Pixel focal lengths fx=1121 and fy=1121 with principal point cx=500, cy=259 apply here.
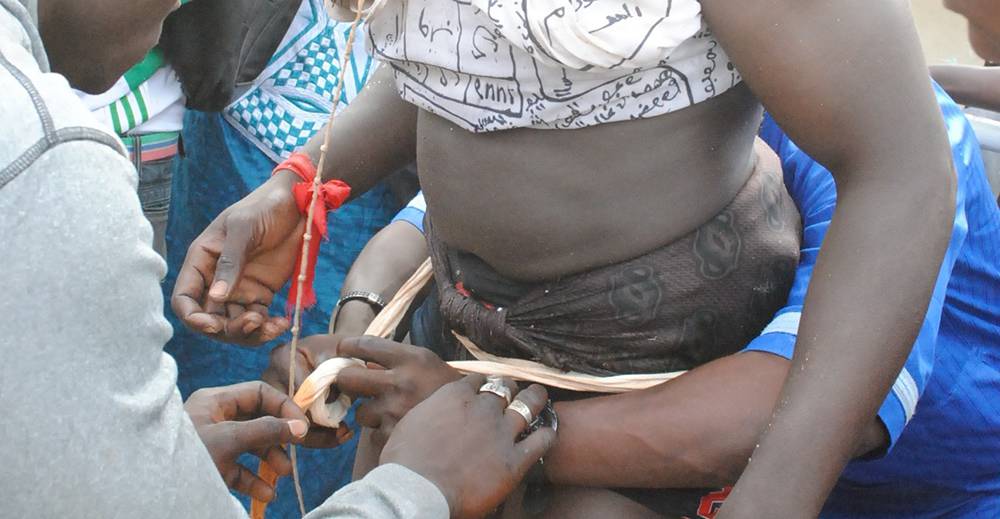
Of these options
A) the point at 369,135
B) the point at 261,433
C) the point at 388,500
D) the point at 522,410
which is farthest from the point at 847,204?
the point at 369,135

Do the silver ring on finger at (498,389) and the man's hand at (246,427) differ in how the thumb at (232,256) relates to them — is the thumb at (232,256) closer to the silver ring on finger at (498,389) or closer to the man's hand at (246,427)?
the man's hand at (246,427)

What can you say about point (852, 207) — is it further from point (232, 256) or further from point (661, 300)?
point (232, 256)

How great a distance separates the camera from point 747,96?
1.40 m

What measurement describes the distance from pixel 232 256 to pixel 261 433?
0.38 meters

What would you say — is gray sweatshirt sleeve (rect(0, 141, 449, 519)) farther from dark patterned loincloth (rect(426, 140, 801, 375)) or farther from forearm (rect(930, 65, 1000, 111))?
forearm (rect(930, 65, 1000, 111))

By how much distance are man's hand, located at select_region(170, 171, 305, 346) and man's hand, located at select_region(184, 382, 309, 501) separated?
0.47 feet

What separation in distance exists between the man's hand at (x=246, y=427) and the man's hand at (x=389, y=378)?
0.32 ft

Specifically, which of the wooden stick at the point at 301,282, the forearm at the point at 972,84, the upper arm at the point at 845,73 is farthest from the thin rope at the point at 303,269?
the forearm at the point at 972,84

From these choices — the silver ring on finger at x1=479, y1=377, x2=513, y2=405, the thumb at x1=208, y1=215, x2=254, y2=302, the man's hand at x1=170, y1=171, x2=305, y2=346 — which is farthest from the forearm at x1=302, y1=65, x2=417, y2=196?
the silver ring on finger at x1=479, y1=377, x2=513, y2=405

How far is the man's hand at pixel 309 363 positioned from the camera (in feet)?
5.13

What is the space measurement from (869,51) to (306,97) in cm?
162

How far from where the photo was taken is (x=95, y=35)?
1497 millimetres

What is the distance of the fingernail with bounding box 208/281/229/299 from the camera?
1562 mm

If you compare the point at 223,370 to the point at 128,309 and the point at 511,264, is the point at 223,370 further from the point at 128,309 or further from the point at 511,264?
the point at 128,309
